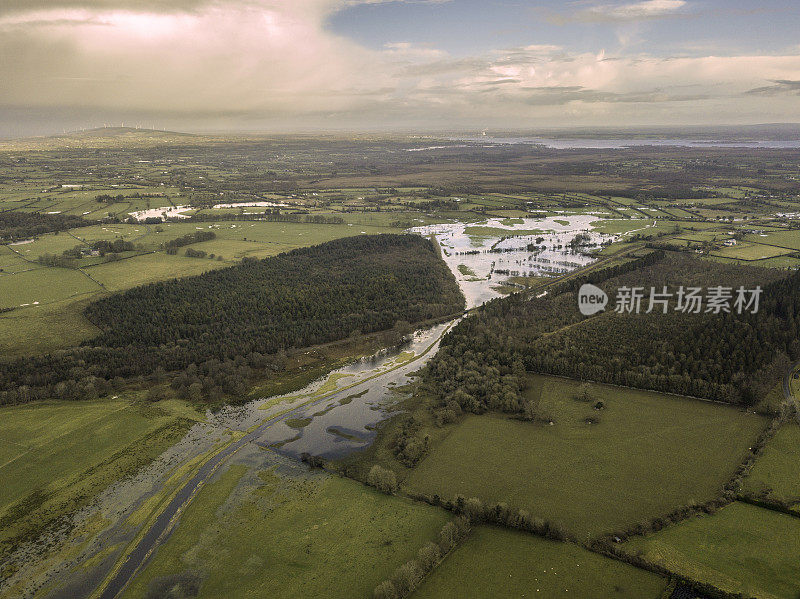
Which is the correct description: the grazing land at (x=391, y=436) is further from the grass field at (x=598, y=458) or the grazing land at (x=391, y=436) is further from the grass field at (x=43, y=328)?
the grass field at (x=43, y=328)

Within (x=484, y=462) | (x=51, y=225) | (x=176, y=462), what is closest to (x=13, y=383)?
(x=176, y=462)

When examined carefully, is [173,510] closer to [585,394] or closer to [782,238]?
[585,394]

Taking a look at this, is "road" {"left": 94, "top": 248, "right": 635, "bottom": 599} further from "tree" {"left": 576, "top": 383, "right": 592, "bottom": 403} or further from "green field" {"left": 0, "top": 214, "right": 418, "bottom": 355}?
"green field" {"left": 0, "top": 214, "right": 418, "bottom": 355}

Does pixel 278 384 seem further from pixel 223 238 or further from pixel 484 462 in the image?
pixel 223 238

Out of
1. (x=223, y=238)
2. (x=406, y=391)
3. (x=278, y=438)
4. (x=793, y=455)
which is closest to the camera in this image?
(x=793, y=455)

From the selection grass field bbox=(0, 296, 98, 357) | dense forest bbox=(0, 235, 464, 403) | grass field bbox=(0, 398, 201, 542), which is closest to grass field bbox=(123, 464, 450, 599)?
grass field bbox=(0, 398, 201, 542)
